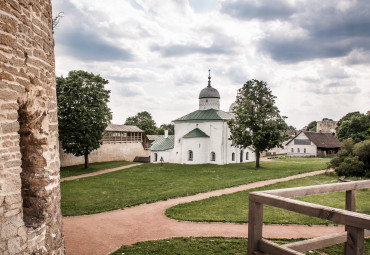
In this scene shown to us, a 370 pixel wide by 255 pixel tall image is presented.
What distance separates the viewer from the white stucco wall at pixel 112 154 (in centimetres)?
3516

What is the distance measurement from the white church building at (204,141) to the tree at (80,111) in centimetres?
1115

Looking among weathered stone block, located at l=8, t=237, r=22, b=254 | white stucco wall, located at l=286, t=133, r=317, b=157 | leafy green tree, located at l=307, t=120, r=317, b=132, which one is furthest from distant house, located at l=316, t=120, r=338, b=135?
weathered stone block, located at l=8, t=237, r=22, b=254

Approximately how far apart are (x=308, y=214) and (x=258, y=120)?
1061 inches

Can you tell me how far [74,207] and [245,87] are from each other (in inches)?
899

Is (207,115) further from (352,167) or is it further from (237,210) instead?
(237,210)

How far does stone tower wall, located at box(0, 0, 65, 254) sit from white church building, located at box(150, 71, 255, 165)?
32.3 m

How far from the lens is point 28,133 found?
5371 mm

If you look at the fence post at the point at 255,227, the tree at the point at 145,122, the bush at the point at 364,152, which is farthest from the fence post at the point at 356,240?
the tree at the point at 145,122

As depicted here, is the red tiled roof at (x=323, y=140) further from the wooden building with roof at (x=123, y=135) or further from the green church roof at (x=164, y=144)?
the wooden building with roof at (x=123, y=135)

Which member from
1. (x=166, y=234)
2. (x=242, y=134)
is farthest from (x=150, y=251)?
(x=242, y=134)

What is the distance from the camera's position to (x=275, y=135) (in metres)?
29.6

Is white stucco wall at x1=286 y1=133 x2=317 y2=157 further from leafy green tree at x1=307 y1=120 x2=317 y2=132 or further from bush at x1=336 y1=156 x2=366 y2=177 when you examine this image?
leafy green tree at x1=307 y1=120 x2=317 y2=132

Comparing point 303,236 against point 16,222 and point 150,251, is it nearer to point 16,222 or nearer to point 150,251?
point 150,251

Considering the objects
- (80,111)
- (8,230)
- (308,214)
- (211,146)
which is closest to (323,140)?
(211,146)
